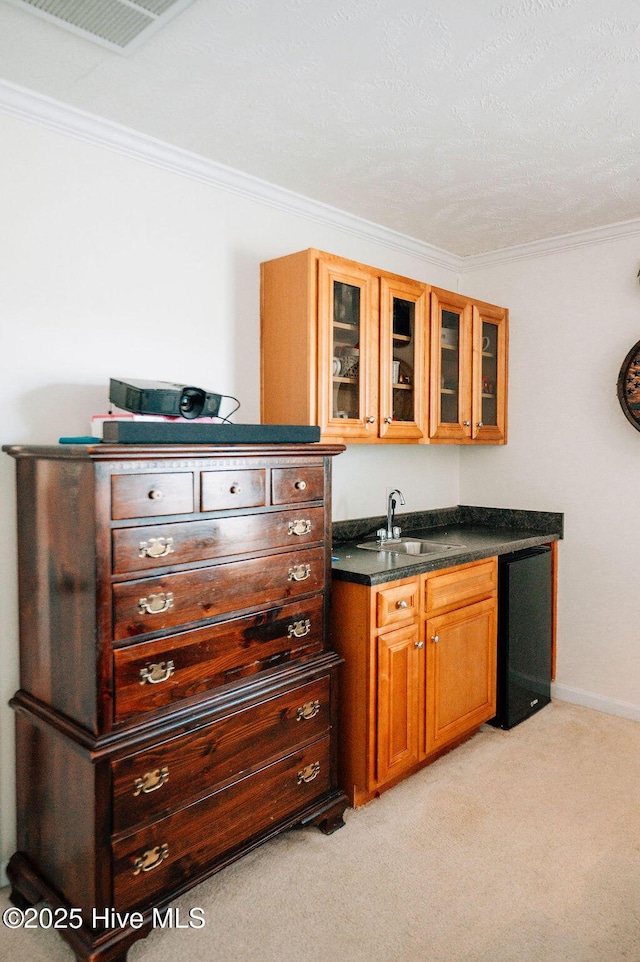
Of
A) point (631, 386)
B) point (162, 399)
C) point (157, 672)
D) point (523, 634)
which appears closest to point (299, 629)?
point (157, 672)

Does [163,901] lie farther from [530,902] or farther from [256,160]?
[256,160]

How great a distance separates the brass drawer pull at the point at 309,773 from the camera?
7.59ft

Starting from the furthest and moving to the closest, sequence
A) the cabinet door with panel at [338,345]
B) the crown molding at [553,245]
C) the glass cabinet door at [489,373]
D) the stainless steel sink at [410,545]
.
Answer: the glass cabinet door at [489,373] < the crown molding at [553,245] < the stainless steel sink at [410,545] < the cabinet door with panel at [338,345]

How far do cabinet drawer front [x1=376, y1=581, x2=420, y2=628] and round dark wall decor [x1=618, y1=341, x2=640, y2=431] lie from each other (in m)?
1.52

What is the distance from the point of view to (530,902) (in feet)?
6.73

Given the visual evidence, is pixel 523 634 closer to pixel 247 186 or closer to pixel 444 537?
pixel 444 537

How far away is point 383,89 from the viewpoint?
2027mm

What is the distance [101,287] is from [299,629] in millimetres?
1406

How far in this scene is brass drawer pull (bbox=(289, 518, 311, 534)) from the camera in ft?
Answer: 7.48

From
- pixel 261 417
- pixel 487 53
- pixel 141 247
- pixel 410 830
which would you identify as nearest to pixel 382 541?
pixel 261 417

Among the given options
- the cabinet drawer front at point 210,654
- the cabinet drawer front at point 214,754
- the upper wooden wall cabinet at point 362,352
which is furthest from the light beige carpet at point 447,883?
the upper wooden wall cabinet at point 362,352

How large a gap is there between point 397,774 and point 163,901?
1084 millimetres

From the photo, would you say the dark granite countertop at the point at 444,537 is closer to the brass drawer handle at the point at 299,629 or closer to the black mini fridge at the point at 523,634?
the black mini fridge at the point at 523,634

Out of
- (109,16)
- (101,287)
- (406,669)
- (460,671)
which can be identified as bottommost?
(460,671)
